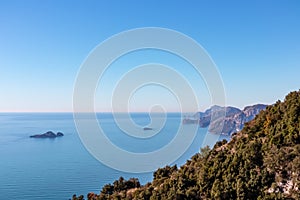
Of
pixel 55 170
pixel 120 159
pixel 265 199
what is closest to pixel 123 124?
pixel 265 199

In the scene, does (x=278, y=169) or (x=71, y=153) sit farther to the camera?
(x=71, y=153)

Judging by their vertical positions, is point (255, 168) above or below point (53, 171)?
below

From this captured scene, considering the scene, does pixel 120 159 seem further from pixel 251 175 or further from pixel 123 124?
pixel 251 175

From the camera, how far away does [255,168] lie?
430 inches

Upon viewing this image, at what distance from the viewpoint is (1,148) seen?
172ft

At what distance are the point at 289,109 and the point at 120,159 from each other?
81.9 feet

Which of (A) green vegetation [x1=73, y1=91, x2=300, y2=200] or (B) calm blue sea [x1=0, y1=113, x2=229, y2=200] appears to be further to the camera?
(B) calm blue sea [x1=0, y1=113, x2=229, y2=200]

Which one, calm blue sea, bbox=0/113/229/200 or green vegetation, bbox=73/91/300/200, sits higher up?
calm blue sea, bbox=0/113/229/200

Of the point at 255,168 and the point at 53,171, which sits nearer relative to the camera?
the point at 255,168

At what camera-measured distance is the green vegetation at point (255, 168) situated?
9.97 meters

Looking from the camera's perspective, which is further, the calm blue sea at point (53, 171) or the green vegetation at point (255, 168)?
the calm blue sea at point (53, 171)

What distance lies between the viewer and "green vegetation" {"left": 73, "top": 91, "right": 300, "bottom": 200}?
9.97m

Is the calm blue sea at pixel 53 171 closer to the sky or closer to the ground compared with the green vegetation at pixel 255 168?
closer to the sky

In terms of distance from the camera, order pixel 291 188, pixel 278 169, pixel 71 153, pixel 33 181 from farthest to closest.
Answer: pixel 71 153
pixel 33 181
pixel 278 169
pixel 291 188
